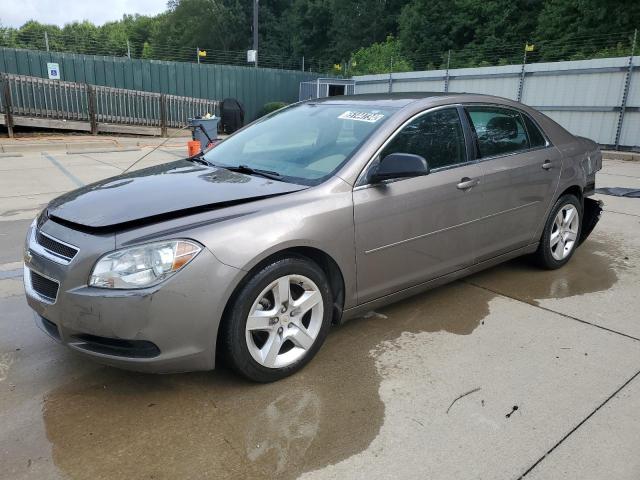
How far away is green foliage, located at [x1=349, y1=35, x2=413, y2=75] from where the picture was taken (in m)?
26.5

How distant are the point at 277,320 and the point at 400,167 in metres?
1.11

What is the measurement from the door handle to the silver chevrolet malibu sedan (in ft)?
0.03

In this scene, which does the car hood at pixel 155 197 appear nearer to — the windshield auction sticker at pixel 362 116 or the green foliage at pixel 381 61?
the windshield auction sticker at pixel 362 116

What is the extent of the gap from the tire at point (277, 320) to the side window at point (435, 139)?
1.00m

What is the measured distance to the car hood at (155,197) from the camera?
8.48ft

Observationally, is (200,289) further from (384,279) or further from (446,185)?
(446,185)

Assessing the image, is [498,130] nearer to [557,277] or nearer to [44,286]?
[557,277]

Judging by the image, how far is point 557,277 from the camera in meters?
4.50

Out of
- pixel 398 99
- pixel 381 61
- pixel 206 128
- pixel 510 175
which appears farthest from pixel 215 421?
pixel 381 61

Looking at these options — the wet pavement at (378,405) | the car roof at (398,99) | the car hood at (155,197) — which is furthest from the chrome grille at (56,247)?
the car roof at (398,99)

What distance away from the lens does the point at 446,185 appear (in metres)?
3.49

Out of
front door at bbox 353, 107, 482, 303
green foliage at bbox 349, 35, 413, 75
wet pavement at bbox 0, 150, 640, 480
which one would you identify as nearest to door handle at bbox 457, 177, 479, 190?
front door at bbox 353, 107, 482, 303

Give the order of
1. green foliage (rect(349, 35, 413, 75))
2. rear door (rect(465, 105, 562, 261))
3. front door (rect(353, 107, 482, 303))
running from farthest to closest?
green foliage (rect(349, 35, 413, 75)), rear door (rect(465, 105, 562, 261)), front door (rect(353, 107, 482, 303))

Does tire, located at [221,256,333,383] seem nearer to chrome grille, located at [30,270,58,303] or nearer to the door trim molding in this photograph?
the door trim molding
